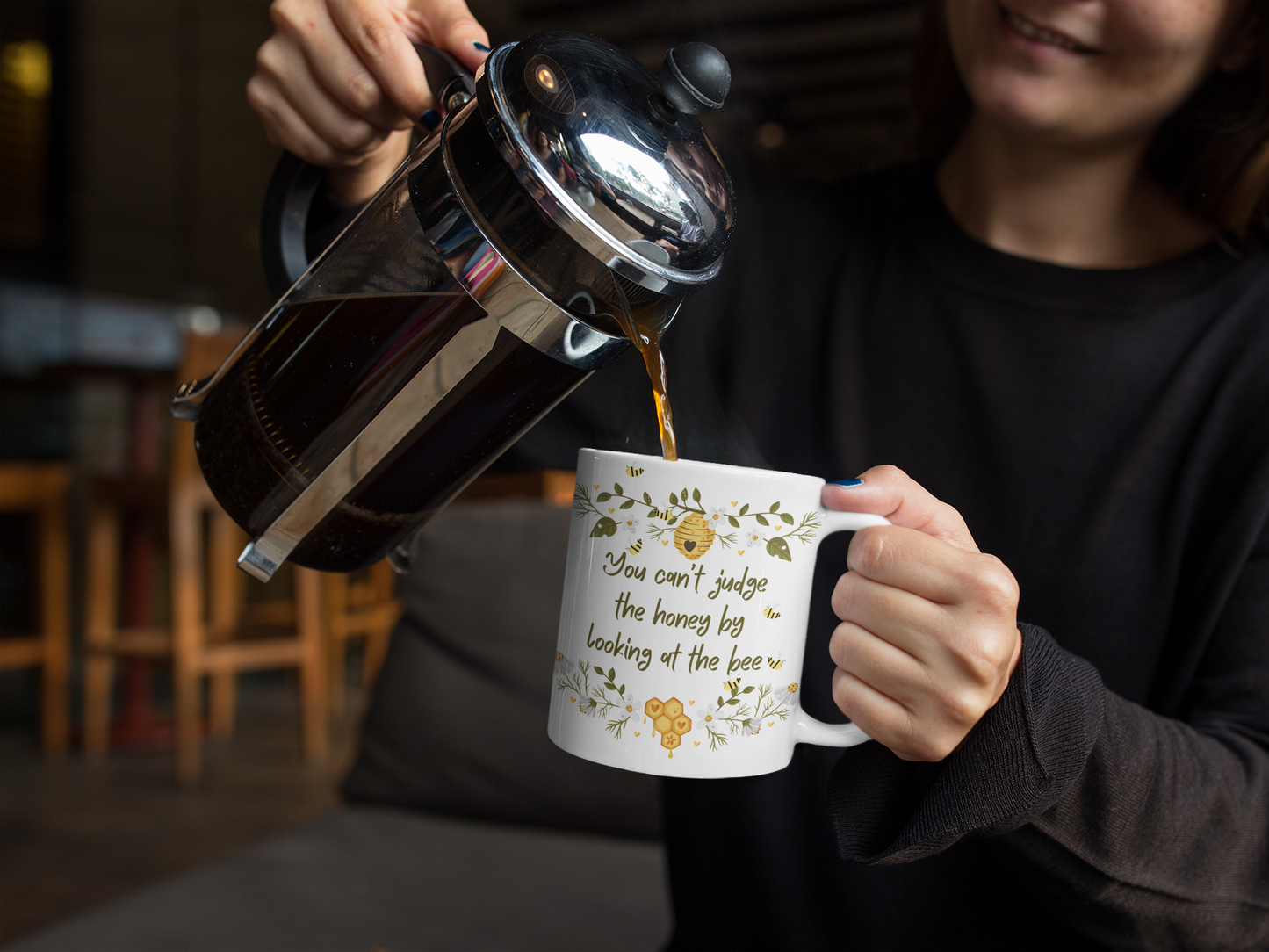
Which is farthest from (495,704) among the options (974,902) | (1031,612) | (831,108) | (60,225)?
(831,108)

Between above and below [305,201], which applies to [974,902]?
below

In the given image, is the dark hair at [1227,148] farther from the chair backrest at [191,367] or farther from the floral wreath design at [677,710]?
the chair backrest at [191,367]

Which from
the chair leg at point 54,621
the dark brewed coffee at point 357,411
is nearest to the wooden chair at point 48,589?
the chair leg at point 54,621

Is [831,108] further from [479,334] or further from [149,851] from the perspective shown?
[479,334]

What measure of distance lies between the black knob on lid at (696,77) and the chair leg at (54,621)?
3057mm

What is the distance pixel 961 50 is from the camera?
74 centimetres

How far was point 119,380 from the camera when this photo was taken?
3.14 meters

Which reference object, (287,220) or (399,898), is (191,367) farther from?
(287,220)

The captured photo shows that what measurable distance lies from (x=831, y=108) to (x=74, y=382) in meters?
4.20

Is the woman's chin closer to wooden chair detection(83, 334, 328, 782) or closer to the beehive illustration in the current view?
the beehive illustration

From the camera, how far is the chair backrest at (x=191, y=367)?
253 centimetres

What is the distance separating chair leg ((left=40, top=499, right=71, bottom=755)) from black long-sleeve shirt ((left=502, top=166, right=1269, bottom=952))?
108 inches

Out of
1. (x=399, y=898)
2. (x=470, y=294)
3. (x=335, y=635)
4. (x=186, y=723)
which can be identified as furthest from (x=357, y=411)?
(x=335, y=635)

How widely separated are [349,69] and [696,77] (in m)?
0.20
